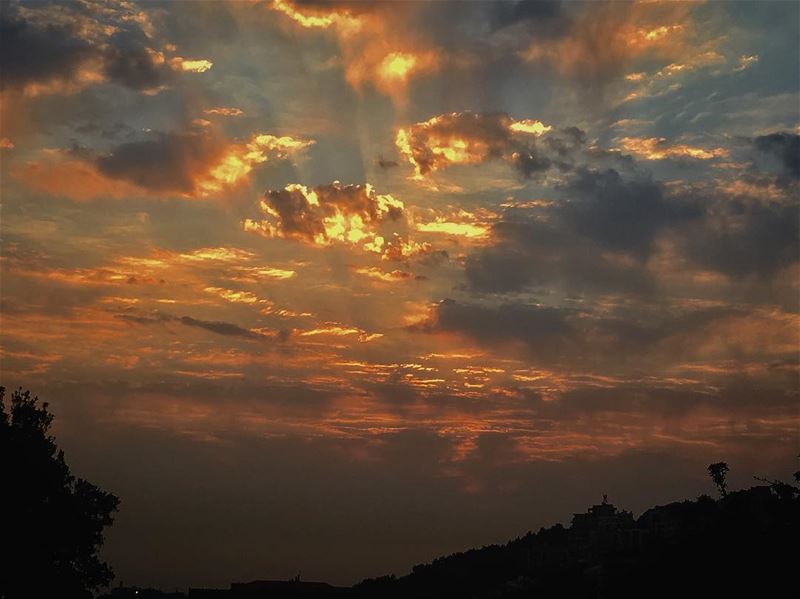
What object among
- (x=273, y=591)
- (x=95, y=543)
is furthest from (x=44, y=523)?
(x=273, y=591)

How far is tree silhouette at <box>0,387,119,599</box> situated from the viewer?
206 feet

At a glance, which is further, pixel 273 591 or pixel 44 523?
pixel 273 591

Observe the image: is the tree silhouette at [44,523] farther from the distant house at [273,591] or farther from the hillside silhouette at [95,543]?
the distant house at [273,591]

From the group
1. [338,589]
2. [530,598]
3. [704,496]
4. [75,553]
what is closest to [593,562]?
[530,598]

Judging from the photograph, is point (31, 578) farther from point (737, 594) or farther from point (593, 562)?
point (593, 562)

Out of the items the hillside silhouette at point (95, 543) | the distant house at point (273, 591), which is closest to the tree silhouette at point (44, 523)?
the hillside silhouette at point (95, 543)

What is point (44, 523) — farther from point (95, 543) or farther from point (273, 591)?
point (273, 591)

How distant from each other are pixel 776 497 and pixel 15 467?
75.0 meters

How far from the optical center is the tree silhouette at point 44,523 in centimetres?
6294

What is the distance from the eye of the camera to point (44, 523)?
211 feet

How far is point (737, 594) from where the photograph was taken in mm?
80250

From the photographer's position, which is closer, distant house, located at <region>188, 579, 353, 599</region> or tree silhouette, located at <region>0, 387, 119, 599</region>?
tree silhouette, located at <region>0, 387, 119, 599</region>

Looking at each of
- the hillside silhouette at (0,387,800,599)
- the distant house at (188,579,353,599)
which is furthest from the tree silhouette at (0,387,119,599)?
the distant house at (188,579,353,599)

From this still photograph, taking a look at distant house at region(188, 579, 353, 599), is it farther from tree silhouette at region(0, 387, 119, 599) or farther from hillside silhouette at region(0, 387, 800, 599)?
tree silhouette at region(0, 387, 119, 599)
